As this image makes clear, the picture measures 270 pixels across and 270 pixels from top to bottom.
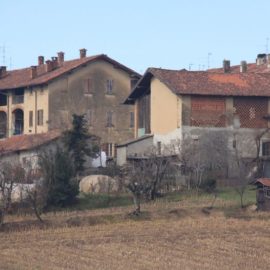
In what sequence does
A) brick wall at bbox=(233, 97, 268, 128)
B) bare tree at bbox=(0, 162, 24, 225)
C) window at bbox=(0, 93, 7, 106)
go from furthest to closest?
window at bbox=(0, 93, 7, 106), brick wall at bbox=(233, 97, 268, 128), bare tree at bbox=(0, 162, 24, 225)

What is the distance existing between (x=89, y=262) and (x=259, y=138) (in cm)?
2806

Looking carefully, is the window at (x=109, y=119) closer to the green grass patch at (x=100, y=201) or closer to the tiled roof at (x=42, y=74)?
the tiled roof at (x=42, y=74)

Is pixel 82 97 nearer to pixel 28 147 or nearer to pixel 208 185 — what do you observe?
pixel 28 147

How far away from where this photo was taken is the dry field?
31.0 metres

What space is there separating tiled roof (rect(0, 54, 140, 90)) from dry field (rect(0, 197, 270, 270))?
26398 mm

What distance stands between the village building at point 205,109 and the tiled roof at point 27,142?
4.78 metres

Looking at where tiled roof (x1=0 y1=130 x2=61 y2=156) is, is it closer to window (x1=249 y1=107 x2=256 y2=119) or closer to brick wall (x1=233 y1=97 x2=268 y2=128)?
brick wall (x1=233 y1=97 x2=268 y2=128)

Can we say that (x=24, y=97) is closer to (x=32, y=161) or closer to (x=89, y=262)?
(x=32, y=161)

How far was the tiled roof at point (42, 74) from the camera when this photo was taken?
71.4 m

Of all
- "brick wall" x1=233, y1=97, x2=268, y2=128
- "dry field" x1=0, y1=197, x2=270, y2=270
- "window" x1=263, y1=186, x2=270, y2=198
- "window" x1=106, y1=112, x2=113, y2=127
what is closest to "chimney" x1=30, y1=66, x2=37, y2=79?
"window" x1=106, y1=112, x2=113, y2=127

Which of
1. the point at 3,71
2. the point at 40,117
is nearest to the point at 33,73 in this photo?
the point at 40,117

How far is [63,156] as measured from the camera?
49062 mm

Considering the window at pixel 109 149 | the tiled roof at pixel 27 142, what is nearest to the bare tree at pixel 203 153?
the tiled roof at pixel 27 142

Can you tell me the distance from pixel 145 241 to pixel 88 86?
36.9 m
